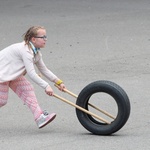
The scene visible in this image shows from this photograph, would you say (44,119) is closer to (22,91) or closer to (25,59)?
(22,91)

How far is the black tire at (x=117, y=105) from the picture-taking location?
24.2ft

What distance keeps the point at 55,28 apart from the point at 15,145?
7.48 meters

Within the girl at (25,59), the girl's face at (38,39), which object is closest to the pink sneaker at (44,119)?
the girl at (25,59)

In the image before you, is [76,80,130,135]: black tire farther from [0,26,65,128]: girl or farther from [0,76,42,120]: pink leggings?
[0,76,42,120]: pink leggings

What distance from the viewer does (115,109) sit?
8.62 metres

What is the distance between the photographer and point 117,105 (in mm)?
7480

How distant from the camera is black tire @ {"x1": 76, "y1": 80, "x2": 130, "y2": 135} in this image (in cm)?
738

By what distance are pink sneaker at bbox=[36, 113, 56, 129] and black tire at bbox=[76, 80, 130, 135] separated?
1.03ft

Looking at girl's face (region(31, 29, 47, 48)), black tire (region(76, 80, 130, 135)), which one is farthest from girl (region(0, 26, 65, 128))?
black tire (region(76, 80, 130, 135))

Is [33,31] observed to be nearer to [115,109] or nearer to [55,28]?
[115,109]

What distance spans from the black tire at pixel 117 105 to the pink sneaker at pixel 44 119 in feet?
1.03

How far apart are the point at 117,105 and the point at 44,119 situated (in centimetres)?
83

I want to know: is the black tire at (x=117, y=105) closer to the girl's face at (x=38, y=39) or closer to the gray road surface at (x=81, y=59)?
the gray road surface at (x=81, y=59)

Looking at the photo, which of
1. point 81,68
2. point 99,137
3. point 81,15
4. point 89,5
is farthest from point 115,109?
point 89,5
